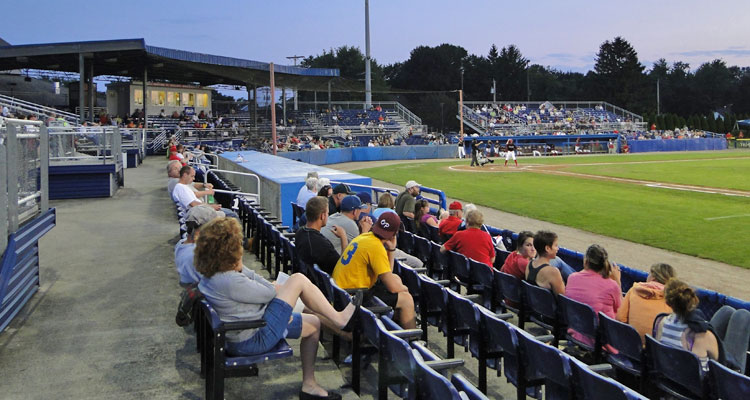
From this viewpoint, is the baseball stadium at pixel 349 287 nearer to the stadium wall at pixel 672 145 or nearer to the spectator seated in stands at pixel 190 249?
the spectator seated in stands at pixel 190 249

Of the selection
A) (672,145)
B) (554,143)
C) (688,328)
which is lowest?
(688,328)

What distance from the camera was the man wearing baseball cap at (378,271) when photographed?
240 inches

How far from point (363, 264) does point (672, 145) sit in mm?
60554

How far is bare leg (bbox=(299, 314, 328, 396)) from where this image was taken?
5.11 meters

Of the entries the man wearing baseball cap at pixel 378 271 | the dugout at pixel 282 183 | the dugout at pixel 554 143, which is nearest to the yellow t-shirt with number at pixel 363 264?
the man wearing baseball cap at pixel 378 271

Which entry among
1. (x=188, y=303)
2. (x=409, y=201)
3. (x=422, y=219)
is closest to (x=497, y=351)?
(x=188, y=303)

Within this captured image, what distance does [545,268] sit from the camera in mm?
6672

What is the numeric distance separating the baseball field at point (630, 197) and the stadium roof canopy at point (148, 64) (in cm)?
1569

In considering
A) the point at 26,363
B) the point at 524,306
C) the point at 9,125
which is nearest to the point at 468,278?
the point at 524,306

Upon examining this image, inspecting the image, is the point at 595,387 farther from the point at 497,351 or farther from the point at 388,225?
the point at 388,225

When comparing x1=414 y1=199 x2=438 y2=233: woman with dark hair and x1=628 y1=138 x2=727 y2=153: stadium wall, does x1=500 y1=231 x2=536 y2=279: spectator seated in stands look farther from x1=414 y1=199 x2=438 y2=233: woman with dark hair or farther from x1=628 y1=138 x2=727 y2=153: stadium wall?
x1=628 y1=138 x2=727 y2=153: stadium wall

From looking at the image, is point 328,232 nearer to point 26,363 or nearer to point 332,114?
point 26,363

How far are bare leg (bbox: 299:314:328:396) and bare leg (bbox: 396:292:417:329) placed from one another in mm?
1081

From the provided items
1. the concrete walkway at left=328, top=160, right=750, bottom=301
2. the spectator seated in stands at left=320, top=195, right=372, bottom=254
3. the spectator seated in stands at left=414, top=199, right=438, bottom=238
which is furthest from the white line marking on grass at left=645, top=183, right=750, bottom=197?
the spectator seated in stands at left=320, top=195, right=372, bottom=254
